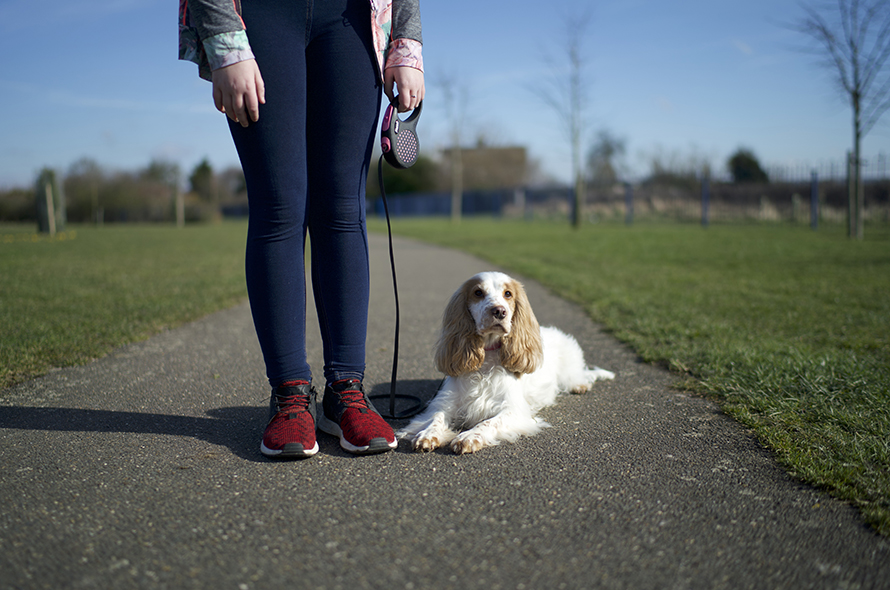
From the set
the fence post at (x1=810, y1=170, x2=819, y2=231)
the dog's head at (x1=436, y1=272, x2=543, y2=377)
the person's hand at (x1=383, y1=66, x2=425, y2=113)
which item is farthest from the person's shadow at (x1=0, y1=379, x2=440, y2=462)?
the fence post at (x1=810, y1=170, x2=819, y2=231)

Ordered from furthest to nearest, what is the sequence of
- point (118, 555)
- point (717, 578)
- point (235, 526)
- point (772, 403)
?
point (772, 403) → point (235, 526) → point (118, 555) → point (717, 578)

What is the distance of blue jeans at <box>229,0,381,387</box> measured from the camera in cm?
220

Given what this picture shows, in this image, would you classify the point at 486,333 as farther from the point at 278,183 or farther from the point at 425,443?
the point at 278,183

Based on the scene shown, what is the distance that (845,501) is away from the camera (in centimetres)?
186

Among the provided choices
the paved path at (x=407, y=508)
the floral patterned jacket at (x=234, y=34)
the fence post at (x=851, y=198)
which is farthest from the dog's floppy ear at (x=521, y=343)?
the fence post at (x=851, y=198)

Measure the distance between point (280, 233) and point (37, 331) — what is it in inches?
140

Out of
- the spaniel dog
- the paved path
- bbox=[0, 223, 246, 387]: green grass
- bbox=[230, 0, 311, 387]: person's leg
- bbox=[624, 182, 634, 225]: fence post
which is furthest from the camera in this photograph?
bbox=[624, 182, 634, 225]: fence post

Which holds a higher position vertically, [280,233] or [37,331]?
[280,233]

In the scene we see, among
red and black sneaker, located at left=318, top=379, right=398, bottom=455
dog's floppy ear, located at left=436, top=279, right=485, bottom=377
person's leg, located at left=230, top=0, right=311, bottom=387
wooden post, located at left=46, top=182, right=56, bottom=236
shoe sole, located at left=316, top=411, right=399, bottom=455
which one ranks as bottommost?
shoe sole, located at left=316, top=411, right=399, bottom=455

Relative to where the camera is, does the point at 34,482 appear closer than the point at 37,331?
Yes

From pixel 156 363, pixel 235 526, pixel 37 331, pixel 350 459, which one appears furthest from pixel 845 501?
pixel 37 331

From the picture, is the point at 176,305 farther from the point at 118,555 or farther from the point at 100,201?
the point at 100,201

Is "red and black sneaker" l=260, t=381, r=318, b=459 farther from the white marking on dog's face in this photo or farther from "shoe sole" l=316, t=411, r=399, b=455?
the white marking on dog's face

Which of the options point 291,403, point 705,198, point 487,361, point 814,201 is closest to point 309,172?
point 291,403
